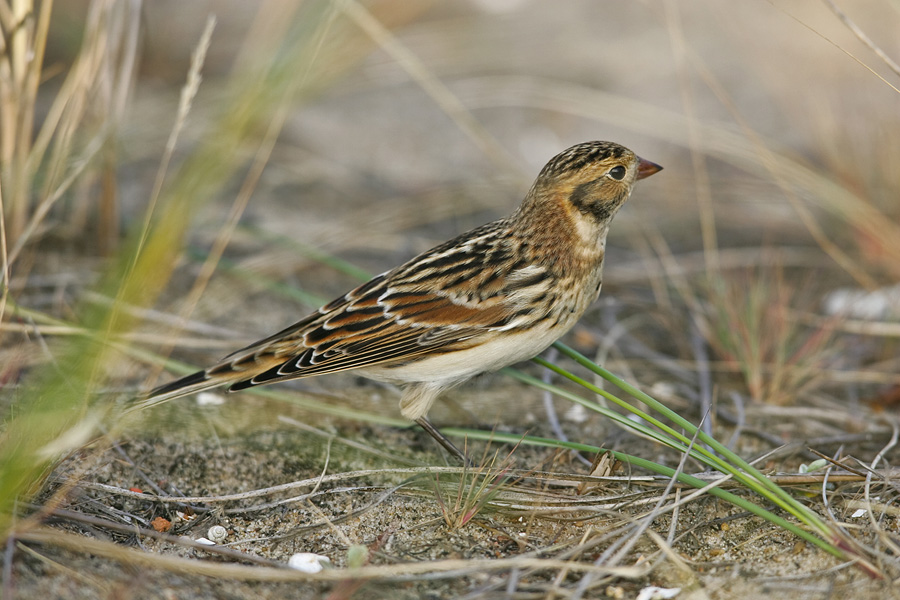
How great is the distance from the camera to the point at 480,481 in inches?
140

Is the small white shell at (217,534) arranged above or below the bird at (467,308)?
below

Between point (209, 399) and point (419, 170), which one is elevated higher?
point (419, 170)

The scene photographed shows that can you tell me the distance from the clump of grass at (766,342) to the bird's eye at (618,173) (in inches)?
43.2

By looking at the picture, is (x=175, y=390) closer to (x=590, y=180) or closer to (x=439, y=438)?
(x=439, y=438)

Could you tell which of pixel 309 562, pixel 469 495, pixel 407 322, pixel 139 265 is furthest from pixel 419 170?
pixel 139 265

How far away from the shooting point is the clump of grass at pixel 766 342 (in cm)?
437

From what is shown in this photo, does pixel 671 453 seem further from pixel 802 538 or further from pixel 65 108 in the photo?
pixel 65 108

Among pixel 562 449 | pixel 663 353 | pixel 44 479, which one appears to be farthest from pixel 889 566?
pixel 44 479

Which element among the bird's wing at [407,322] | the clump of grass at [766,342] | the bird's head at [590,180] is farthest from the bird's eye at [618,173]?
the clump of grass at [766,342]

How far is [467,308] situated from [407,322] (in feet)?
0.86

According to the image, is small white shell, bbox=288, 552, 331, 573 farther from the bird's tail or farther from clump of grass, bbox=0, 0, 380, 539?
the bird's tail

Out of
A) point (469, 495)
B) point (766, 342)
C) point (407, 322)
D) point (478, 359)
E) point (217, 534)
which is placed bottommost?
point (217, 534)

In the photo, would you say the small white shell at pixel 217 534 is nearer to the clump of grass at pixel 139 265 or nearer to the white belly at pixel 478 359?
the clump of grass at pixel 139 265

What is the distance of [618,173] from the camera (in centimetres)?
393
